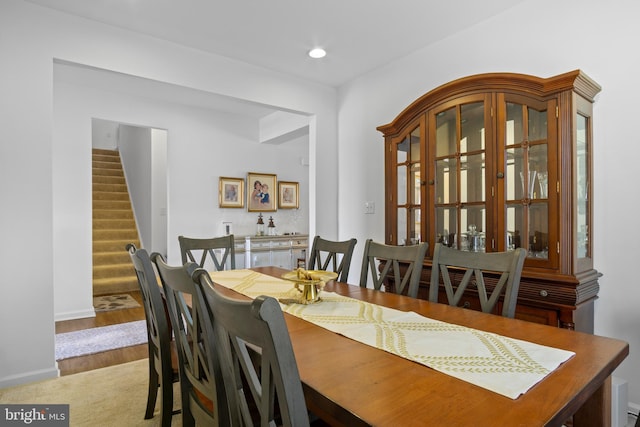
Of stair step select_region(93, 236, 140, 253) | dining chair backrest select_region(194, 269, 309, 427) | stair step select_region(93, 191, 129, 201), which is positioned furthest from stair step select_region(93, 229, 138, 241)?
dining chair backrest select_region(194, 269, 309, 427)

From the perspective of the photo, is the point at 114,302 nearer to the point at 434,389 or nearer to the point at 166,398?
the point at 166,398

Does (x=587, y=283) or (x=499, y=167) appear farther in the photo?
(x=499, y=167)

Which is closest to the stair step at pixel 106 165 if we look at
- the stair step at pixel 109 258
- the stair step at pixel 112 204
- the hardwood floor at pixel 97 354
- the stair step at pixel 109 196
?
the stair step at pixel 109 196

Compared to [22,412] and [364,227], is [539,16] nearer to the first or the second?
[364,227]

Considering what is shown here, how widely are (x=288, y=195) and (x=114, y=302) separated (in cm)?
285

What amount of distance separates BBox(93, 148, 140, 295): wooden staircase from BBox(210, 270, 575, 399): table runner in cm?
476

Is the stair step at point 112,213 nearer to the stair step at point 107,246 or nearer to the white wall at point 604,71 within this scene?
the stair step at point 107,246

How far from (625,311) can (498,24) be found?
6.73ft

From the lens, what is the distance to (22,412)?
81.3 inches

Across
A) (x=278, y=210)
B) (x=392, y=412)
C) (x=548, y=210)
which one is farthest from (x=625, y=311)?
(x=278, y=210)

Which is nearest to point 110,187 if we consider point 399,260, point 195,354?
point 399,260

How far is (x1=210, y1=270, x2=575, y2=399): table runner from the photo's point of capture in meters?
0.93

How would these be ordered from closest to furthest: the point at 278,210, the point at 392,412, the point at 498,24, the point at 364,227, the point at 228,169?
the point at 392,412 < the point at 498,24 < the point at 364,227 < the point at 228,169 < the point at 278,210

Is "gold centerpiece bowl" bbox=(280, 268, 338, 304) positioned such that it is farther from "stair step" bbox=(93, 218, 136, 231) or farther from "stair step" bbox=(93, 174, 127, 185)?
"stair step" bbox=(93, 174, 127, 185)
